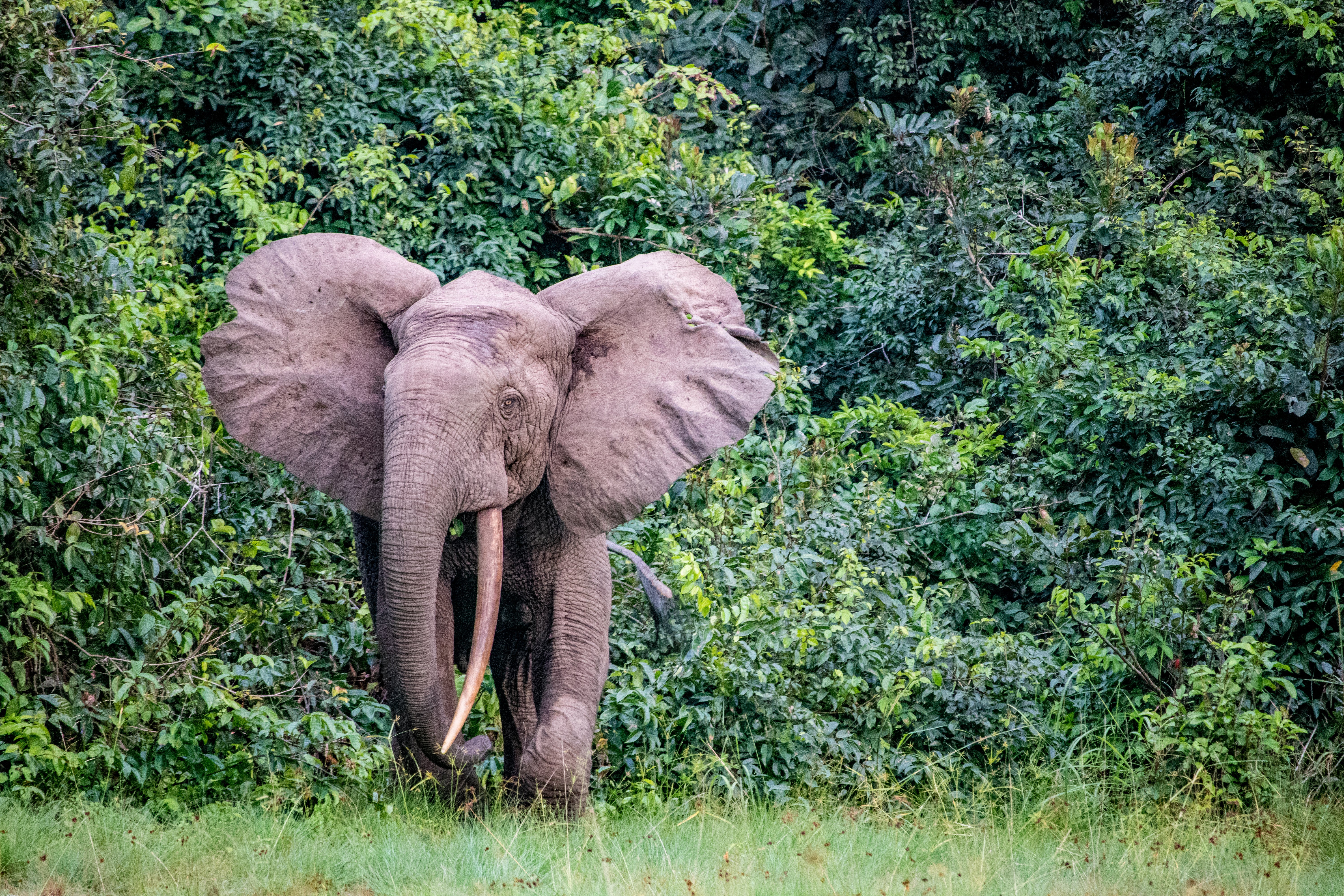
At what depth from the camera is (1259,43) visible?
390 inches

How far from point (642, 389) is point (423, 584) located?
3.97ft

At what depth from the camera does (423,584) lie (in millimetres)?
4707

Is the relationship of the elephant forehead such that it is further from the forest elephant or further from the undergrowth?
the undergrowth

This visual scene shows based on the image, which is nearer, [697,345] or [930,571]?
[697,345]

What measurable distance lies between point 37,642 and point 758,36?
846 centimetres

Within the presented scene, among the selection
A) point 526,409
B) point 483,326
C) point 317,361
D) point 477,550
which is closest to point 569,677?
point 477,550

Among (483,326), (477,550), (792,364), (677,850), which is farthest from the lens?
(792,364)

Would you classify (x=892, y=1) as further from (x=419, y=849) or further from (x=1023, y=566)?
(x=419, y=849)

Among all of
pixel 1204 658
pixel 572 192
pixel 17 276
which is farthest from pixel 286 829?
pixel 572 192

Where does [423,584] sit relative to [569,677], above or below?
above

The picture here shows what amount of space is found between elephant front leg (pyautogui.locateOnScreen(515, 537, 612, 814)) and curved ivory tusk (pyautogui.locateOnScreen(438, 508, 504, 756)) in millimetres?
377

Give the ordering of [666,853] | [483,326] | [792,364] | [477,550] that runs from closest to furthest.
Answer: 1. [666,853]
2. [483,326]
3. [477,550]
4. [792,364]

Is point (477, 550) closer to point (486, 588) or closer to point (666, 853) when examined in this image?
point (486, 588)

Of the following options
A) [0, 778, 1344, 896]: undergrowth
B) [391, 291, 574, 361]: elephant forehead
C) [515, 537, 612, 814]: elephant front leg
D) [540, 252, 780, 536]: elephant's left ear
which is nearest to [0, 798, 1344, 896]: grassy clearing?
[0, 778, 1344, 896]: undergrowth
